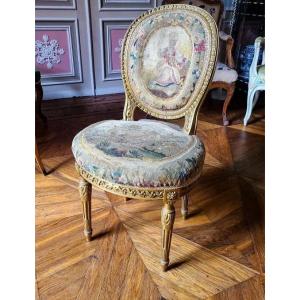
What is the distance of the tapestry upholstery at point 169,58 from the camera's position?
97 centimetres

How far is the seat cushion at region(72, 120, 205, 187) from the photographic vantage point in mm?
781

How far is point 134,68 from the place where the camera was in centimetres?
109

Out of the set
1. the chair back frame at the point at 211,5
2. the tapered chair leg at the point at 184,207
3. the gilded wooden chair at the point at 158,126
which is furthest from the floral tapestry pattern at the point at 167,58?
the chair back frame at the point at 211,5

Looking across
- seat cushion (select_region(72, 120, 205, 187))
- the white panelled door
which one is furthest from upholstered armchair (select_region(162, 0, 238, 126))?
seat cushion (select_region(72, 120, 205, 187))

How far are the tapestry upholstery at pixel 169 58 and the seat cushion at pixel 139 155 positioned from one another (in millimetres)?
153

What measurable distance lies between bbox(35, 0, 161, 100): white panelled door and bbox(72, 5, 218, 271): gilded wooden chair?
1.51 metres

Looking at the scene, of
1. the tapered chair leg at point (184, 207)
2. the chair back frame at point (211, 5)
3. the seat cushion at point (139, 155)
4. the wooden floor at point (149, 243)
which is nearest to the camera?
the seat cushion at point (139, 155)

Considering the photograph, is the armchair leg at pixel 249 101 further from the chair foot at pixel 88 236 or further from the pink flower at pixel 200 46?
the chair foot at pixel 88 236

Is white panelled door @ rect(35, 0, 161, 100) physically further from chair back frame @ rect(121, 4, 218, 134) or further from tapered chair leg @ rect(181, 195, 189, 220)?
tapered chair leg @ rect(181, 195, 189, 220)

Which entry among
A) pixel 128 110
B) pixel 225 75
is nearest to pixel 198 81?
pixel 128 110
